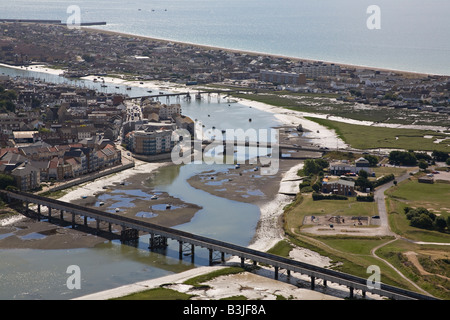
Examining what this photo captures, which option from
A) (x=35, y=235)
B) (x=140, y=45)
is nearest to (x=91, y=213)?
(x=35, y=235)

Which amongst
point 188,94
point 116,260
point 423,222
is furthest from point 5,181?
point 188,94

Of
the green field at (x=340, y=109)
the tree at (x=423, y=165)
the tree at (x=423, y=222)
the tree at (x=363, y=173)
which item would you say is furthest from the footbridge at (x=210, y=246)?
the green field at (x=340, y=109)

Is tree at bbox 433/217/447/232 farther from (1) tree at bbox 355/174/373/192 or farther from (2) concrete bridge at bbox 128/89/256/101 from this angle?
(2) concrete bridge at bbox 128/89/256/101

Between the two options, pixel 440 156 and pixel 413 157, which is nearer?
pixel 413 157

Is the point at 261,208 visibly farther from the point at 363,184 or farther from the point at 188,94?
the point at 188,94

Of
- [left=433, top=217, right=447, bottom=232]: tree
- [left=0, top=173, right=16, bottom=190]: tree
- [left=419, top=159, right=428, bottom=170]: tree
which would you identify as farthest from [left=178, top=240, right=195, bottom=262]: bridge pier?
[left=419, top=159, right=428, bottom=170]: tree

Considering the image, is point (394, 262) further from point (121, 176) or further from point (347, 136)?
point (347, 136)
